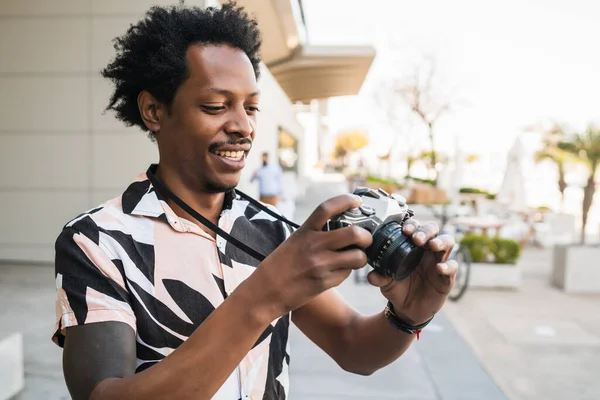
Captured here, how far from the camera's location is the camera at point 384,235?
993 millimetres

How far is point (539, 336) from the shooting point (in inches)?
223

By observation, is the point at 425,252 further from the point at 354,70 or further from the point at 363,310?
the point at 354,70

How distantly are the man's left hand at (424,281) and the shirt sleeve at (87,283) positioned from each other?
1.70ft

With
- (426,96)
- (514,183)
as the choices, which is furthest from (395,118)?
(514,183)

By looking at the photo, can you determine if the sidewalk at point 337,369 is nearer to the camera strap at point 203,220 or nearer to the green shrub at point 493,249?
the camera strap at point 203,220

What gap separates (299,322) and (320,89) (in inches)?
1218

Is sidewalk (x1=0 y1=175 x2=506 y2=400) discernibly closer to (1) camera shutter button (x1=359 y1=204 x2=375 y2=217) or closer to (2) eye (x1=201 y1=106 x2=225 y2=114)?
(2) eye (x1=201 y1=106 x2=225 y2=114)

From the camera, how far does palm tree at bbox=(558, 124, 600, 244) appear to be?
8523mm

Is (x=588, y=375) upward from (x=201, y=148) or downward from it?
downward

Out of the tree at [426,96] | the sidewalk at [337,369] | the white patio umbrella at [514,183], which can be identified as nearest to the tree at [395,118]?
the tree at [426,96]

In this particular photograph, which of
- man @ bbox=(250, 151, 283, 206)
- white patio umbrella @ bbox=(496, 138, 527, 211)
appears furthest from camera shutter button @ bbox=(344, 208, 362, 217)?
white patio umbrella @ bbox=(496, 138, 527, 211)

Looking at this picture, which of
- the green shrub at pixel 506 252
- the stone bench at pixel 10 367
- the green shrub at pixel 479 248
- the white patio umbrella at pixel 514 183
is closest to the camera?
the stone bench at pixel 10 367

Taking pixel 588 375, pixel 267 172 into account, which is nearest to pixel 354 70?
pixel 267 172

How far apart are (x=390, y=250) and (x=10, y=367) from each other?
2954 millimetres
